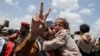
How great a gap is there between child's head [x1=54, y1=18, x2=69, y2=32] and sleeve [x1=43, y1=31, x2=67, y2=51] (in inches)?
4.2

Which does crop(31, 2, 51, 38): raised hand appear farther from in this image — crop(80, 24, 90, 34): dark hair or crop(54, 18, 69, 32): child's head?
crop(80, 24, 90, 34): dark hair

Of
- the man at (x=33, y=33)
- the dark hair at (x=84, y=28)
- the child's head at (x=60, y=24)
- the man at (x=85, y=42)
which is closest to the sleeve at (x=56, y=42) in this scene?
the child's head at (x=60, y=24)

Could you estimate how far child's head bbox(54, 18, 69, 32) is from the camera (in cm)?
347

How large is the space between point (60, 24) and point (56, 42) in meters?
0.34

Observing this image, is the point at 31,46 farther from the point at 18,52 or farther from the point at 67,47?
the point at 67,47

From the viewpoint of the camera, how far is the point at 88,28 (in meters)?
5.59

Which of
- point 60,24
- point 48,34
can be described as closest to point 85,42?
point 60,24

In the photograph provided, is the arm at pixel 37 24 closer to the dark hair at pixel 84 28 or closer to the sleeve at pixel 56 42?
the sleeve at pixel 56 42

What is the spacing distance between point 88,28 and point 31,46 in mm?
3326

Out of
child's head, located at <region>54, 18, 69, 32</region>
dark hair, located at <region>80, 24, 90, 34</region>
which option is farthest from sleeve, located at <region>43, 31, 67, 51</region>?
dark hair, located at <region>80, 24, 90, 34</region>

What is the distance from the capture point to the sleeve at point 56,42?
124 inches

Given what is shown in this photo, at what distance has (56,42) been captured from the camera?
3285 millimetres

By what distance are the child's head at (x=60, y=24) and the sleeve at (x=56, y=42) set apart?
11 centimetres

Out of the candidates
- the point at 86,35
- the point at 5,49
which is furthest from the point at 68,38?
the point at 86,35
